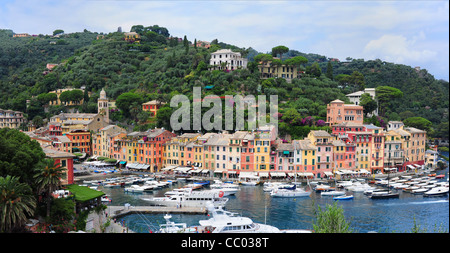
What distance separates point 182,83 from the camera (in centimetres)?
5841

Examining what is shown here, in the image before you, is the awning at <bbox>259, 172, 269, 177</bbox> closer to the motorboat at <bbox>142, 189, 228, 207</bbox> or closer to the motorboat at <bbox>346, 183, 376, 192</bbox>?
the motorboat at <bbox>346, 183, 376, 192</bbox>

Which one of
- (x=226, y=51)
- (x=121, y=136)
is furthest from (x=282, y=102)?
(x=121, y=136)

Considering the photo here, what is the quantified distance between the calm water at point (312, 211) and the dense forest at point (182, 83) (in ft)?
50.7

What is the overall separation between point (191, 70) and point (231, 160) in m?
26.3

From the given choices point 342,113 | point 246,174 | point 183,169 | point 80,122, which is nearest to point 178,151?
point 183,169

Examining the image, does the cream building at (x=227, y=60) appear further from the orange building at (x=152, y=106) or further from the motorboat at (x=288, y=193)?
the motorboat at (x=288, y=193)

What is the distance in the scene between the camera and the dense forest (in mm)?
52438

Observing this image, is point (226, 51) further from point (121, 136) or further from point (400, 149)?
point (400, 149)

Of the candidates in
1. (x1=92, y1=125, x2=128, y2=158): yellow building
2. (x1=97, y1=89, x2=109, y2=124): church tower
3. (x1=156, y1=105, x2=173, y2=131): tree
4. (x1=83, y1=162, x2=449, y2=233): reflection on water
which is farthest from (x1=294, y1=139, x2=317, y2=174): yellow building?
(x1=97, y1=89, x2=109, y2=124): church tower

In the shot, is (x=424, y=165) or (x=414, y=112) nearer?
(x=424, y=165)

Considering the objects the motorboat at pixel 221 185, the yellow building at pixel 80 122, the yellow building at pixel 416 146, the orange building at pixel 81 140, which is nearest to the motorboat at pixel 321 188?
the motorboat at pixel 221 185

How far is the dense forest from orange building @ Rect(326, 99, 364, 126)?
3.94 ft

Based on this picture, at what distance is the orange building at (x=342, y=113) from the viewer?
46.8m

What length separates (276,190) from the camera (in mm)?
31594
